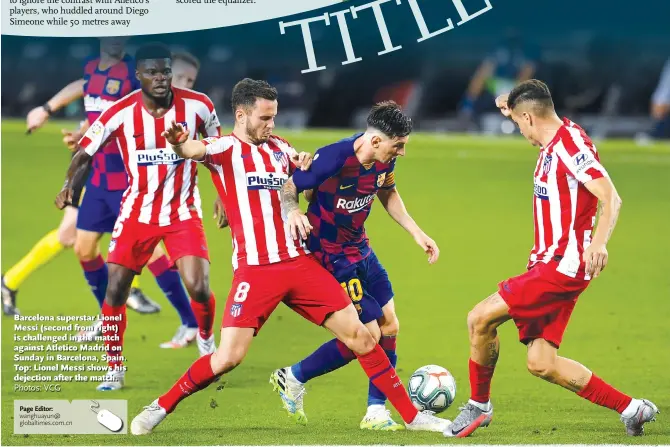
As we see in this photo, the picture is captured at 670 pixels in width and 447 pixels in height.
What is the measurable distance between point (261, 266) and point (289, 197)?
1.37 feet

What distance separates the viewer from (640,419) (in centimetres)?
676

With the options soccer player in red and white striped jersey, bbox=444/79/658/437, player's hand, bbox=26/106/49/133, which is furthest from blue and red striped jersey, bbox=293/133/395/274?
player's hand, bbox=26/106/49/133

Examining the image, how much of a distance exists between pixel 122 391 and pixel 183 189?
1309mm

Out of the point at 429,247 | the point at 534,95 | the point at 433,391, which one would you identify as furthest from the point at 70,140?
the point at 534,95

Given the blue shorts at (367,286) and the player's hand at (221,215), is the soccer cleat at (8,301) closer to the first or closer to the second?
the player's hand at (221,215)

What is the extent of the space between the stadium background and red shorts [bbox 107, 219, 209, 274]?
2.72 ft

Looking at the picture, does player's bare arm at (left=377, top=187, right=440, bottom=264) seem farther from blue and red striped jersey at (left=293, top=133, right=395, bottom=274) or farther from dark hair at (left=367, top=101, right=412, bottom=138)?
dark hair at (left=367, top=101, right=412, bottom=138)

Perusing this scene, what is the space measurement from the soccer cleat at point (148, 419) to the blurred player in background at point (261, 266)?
0.05 ft

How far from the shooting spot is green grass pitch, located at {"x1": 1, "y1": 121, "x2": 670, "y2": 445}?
23.5 feet

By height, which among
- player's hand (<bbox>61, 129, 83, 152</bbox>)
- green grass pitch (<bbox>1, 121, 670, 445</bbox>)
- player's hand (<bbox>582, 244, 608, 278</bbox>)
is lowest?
green grass pitch (<bbox>1, 121, 670, 445</bbox>)

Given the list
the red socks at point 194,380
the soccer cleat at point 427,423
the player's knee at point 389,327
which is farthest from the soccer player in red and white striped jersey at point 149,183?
the soccer cleat at point 427,423

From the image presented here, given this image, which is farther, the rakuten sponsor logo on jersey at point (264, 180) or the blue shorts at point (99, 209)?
the blue shorts at point (99, 209)

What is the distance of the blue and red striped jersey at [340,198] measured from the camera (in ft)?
22.1

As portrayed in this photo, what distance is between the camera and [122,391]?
7.91 metres
